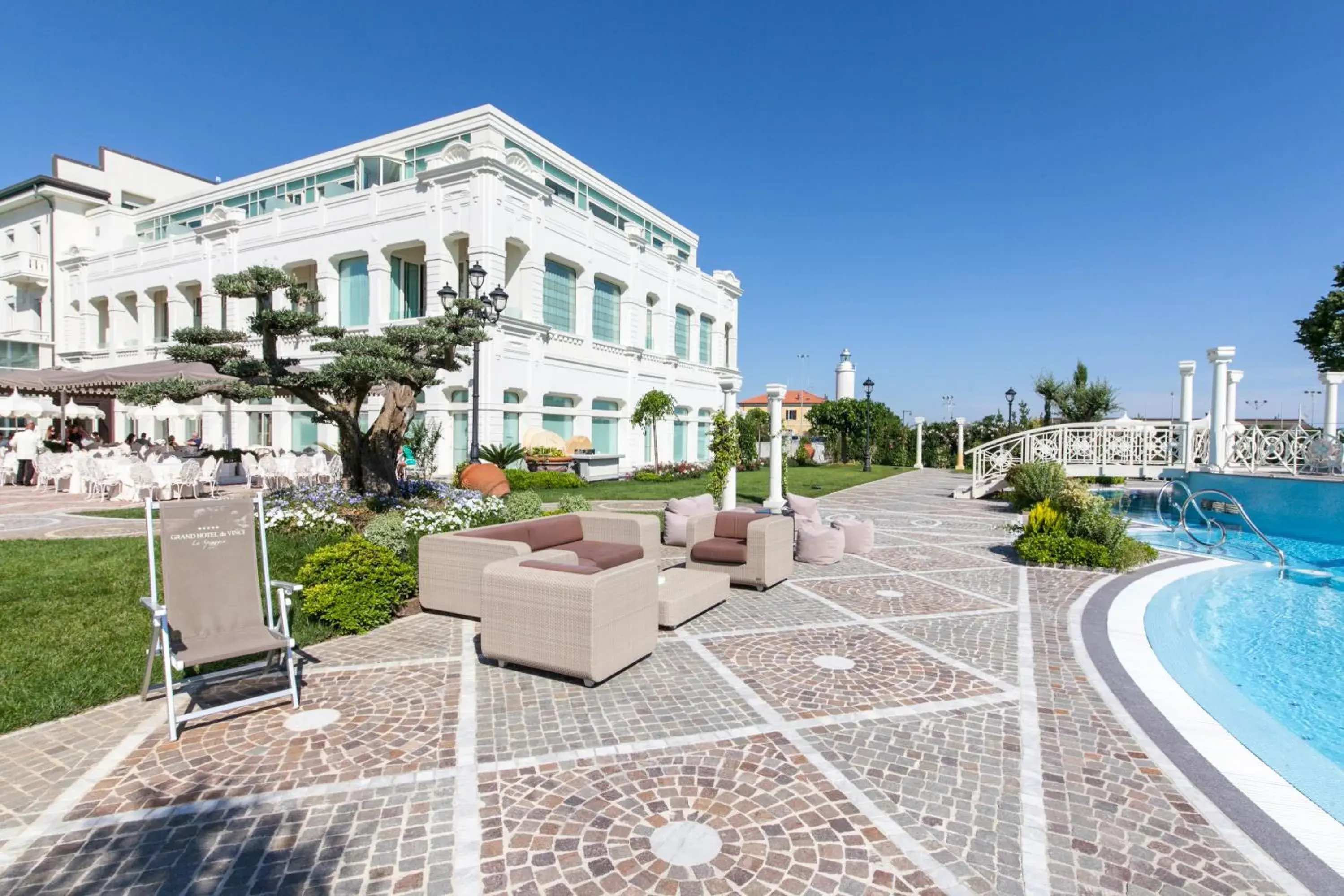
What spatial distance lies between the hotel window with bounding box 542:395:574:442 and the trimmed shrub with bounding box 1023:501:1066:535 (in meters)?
16.0

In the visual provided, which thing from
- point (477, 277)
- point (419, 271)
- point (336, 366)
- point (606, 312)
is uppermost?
point (419, 271)

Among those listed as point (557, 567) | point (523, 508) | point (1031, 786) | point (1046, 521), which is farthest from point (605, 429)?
point (1031, 786)

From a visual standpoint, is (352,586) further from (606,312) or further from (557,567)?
(606,312)

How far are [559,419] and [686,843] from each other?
21121 millimetres

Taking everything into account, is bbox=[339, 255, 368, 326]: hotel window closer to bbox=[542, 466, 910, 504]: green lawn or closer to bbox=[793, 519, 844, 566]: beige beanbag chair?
bbox=[542, 466, 910, 504]: green lawn

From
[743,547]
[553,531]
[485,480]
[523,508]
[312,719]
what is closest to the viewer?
[312,719]

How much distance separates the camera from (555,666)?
463 cm

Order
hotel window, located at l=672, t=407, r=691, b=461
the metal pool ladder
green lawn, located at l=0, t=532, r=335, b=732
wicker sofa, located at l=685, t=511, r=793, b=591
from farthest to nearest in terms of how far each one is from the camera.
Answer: hotel window, located at l=672, t=407, r=691, b=461, the metal pool ladder, wicker sofa, located at l=685, t=511, r=793, b=591, green lawn, located at l=0, t=532, r=335, b=732

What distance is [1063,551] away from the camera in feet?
30.2

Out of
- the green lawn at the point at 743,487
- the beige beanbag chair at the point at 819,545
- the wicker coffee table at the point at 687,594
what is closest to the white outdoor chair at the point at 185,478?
the green lawn at the point at 743,487

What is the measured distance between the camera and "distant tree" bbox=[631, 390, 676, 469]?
2505cm

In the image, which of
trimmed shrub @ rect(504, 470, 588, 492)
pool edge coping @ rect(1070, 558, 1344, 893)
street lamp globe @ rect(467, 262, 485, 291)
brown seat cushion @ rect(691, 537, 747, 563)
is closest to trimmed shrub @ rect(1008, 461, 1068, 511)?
pool edge coping @ rect(1070, 558, 1344, 893)

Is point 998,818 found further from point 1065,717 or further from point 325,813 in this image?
point 325,813

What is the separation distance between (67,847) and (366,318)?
22.2 metres
